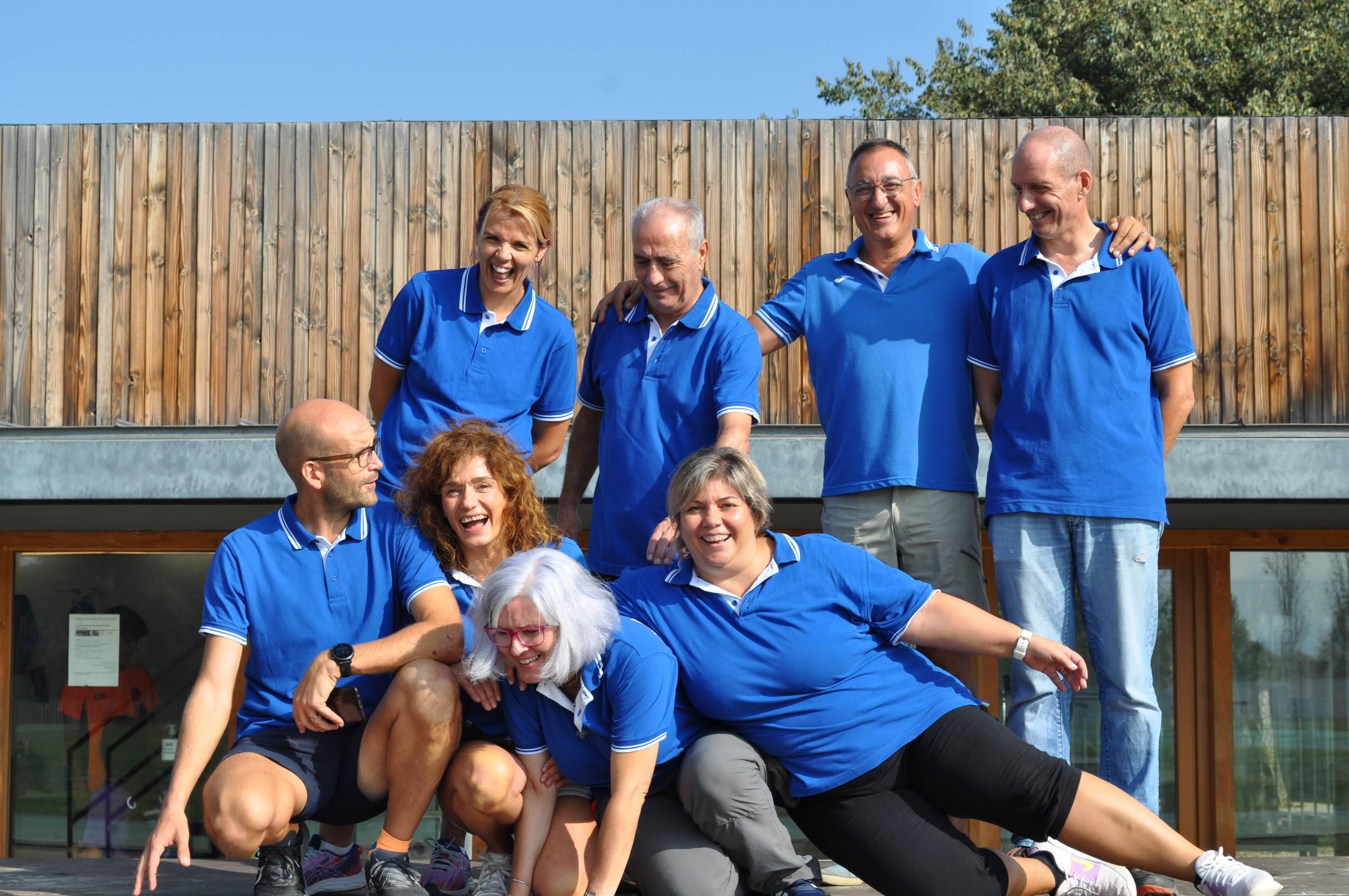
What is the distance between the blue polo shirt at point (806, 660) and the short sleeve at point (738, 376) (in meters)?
0.51

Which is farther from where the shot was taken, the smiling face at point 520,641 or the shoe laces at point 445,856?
the shoe laces at point 445,856

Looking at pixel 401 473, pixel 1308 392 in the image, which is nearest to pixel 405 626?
pixel 401 473

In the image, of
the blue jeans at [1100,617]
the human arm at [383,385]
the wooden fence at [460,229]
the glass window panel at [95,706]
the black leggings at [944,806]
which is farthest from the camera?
the glass window panel at [95,706]

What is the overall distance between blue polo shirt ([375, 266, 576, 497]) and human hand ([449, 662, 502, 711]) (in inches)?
27.1

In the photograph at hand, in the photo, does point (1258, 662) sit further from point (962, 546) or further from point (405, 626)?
point (405, 626)

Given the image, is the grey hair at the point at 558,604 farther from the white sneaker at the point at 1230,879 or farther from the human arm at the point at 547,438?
the white sneaker at the point at 1230,879

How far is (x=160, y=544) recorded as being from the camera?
29.1 ft

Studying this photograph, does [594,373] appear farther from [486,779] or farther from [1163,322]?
[1163,322]

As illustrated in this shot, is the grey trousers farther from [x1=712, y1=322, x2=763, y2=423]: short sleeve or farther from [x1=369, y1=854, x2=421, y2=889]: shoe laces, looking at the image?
[x1=712, y1=322, x2=763, y2=423]: short sleeve

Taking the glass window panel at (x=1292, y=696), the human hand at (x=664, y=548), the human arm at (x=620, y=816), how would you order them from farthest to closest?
the glass window panel at (x=1292, y=696) < the human hand at (x=664, y=548) < the human arm at (x=620, y=816)

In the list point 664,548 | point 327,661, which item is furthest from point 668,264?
point 327,661

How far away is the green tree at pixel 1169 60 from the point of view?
18.1m

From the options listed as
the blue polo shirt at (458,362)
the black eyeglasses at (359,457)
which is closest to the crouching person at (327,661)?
the black eyeglasses at (359,457)

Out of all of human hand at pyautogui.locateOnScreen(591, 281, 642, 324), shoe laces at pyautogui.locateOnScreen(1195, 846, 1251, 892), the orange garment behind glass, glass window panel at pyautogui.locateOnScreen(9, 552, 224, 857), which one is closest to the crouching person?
human hand at pyautogui.locateOnScreen(591, 281, 642, 324)
